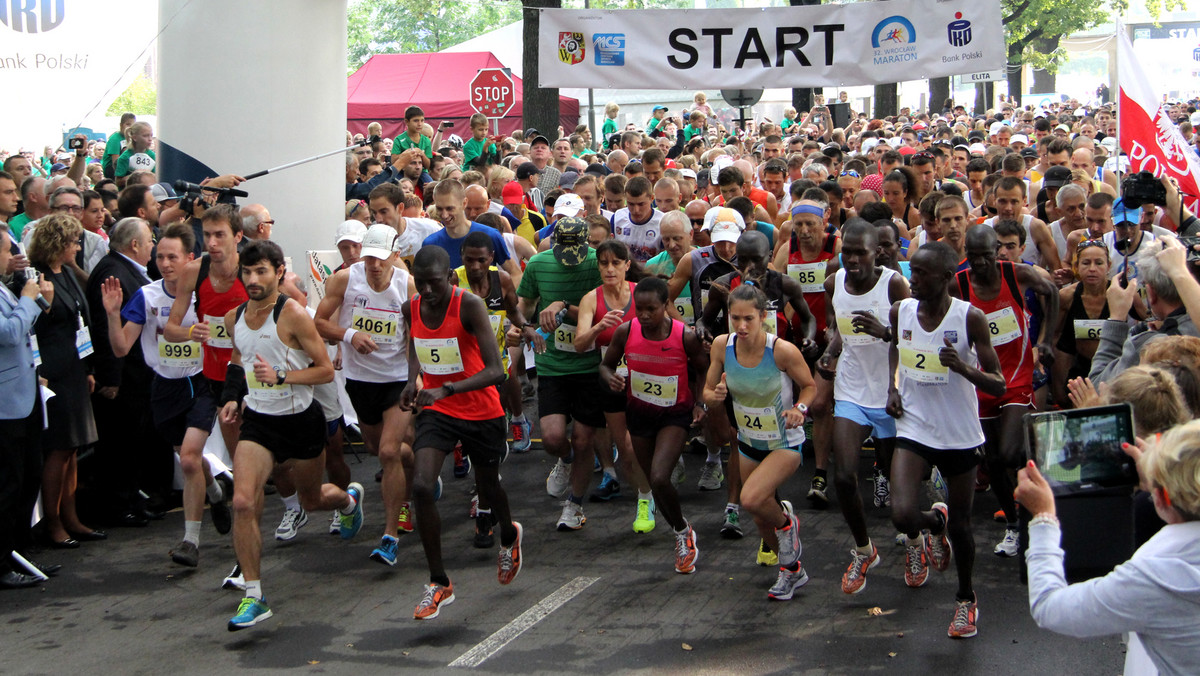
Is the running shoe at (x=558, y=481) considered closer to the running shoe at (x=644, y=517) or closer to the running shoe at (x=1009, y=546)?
the running shoe at (x=644, y=517)

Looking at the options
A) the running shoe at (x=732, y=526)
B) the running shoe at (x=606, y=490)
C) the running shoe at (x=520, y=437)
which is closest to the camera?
the running shoe at (x=732, y=526)

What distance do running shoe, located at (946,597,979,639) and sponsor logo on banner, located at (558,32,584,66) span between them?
28.1 ft

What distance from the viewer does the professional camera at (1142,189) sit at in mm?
6625

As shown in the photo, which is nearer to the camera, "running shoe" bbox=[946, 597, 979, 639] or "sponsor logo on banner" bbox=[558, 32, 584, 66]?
"running shoe" bbox=[946, 597, 979, 639]

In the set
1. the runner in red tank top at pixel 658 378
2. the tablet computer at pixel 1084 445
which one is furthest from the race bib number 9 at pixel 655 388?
the tablet computer at pixel 1084 445

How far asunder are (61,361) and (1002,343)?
5979 millimetres

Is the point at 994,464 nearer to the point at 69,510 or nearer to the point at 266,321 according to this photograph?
the point at 266,321

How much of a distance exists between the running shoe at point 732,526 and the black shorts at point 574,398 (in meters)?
1.07

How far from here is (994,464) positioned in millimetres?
7164

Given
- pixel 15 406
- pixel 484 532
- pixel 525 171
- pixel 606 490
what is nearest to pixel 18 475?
pixel 15 406

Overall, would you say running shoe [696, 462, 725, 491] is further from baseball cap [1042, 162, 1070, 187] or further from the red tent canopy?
the red tent canopy

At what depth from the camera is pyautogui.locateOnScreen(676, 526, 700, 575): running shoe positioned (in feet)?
23.5

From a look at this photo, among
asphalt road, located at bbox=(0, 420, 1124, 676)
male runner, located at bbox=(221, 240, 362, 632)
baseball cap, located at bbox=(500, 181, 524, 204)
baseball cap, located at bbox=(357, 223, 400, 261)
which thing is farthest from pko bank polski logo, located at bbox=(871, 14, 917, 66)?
male runner, located at bbox=(221, 240, 362, 632)

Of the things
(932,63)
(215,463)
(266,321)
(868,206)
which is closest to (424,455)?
(266,321)
